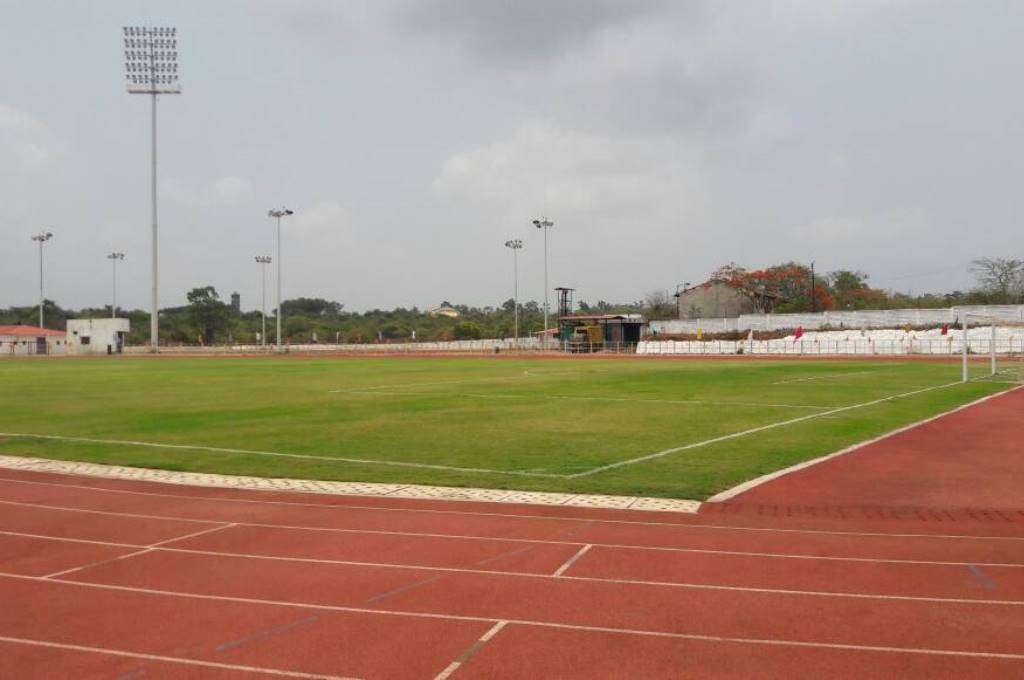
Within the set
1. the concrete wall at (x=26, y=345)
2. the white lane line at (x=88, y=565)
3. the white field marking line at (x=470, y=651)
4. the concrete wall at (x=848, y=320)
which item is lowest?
the white lane line at (x=88, y=565)

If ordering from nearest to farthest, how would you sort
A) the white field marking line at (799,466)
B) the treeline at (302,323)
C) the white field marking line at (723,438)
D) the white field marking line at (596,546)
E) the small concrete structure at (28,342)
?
the white field marking line at (596,546) < the white field marking line at (799,466) < the white field marking line at (723,438) < the small concrete structure at (28,342) < the treeline at (302,323)

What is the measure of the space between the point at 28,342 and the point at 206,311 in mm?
33220

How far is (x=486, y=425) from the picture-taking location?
1958 centimetres

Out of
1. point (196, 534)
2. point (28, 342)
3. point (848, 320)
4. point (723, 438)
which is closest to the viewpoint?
point (196, 534)

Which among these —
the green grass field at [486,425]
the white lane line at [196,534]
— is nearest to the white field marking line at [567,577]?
the white lane line at [196,534]

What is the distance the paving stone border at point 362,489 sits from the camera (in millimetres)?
10594

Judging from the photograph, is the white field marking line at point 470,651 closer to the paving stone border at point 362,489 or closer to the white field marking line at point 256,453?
the paving stone border at point 362,489

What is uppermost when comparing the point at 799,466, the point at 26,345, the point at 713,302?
the point at 713,302

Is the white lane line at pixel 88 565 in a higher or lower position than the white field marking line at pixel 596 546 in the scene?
lower

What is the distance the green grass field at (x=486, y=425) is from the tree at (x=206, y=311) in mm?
95133

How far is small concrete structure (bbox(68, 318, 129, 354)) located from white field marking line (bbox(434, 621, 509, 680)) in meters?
98.5

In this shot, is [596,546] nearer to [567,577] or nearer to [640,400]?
[567,577]

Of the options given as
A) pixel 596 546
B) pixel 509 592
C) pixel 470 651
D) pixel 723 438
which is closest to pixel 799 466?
pixel 723 438

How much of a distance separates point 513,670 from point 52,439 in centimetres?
1592
